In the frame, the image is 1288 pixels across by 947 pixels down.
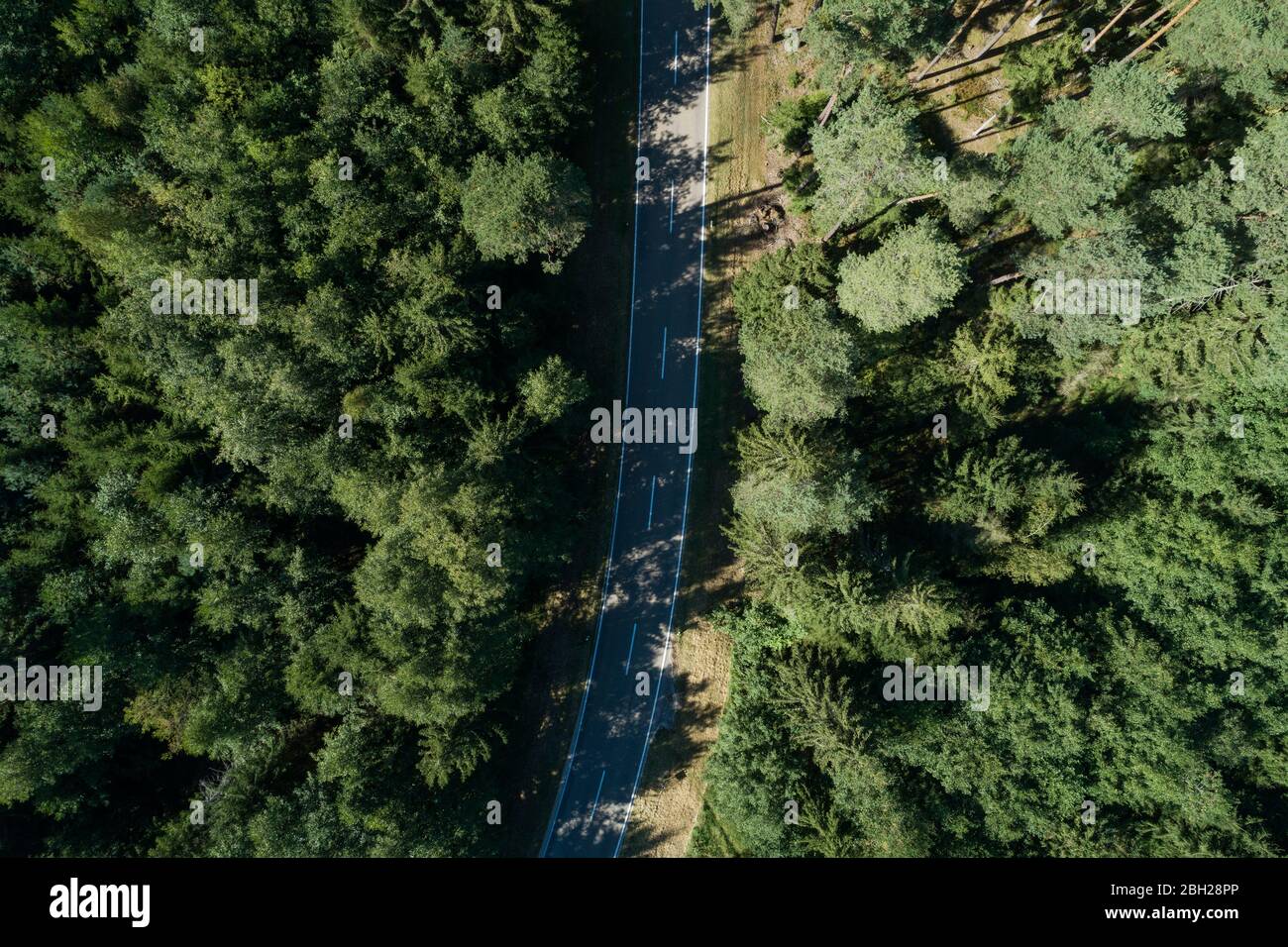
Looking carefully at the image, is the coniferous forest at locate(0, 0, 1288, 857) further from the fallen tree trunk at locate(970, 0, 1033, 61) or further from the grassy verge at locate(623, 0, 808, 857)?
the grassy verge at locate(623, 0, 808, 857)

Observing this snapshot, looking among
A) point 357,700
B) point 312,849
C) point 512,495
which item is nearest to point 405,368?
point 512,495

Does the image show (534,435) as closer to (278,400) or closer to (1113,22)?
(278,400)

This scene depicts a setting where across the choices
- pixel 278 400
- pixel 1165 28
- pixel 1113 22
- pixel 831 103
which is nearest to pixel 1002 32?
pixel 1113 22

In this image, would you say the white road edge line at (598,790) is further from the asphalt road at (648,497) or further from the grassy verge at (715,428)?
the grassy verge at (715,428)

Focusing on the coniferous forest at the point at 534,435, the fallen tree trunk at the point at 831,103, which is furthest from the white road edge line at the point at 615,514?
the fallen tree trunk at the point at 831,103

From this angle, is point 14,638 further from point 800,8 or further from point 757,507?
point 800,8

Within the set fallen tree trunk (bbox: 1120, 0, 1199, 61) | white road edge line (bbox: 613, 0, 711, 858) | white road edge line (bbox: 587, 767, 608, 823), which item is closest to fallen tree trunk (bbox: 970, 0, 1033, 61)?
fallen tree trunk (bbox: 1120, 0, 1199, 61)
